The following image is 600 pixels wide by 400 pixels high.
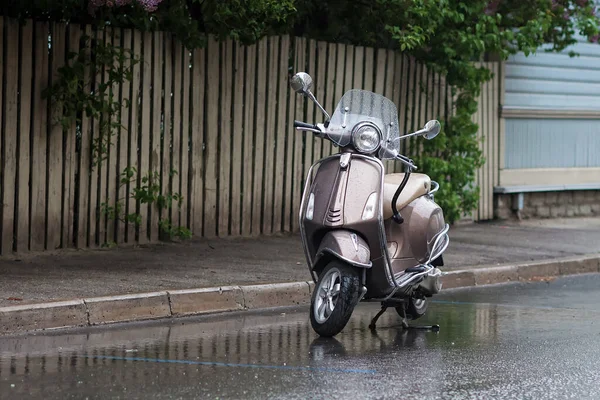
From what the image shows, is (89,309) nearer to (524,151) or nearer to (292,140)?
(292,140)

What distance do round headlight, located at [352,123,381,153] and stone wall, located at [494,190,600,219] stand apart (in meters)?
7.96

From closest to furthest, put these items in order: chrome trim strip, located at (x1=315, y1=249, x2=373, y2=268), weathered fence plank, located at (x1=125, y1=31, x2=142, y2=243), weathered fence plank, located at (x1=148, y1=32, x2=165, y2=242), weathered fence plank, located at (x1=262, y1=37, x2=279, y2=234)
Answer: chrome trim strip, located at (x1=315, y1=249, x2=373, y2=268), weathered fence plank, located at (x1=125, y1=31, x2=142, y2=243), weathered fence plank, located at (x1=148, y1=32, x2=165, y2=242), weathered fence plank, located at (x1=262, y1=37, x2=279, y2=234)

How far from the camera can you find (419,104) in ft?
45.7

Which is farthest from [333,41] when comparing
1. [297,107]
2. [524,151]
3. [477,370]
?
[477,370]

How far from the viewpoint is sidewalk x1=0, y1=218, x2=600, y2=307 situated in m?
8.49

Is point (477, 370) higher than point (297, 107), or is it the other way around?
point (297, 107)

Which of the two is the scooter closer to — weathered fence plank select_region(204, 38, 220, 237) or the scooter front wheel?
the scooter front wheel

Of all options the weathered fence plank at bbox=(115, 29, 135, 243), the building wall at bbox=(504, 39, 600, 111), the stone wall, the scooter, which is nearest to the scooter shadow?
the scooter

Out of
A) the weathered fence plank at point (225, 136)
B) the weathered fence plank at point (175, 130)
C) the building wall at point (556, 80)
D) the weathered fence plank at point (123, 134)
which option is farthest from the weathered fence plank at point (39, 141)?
the building wall at point (556, 80)

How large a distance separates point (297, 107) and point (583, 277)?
3363 millimetres

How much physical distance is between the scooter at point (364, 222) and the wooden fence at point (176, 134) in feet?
10.6

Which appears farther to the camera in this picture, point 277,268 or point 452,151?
point 452,151

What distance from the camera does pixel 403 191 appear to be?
7832mm

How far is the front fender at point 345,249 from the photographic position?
7.23 m
